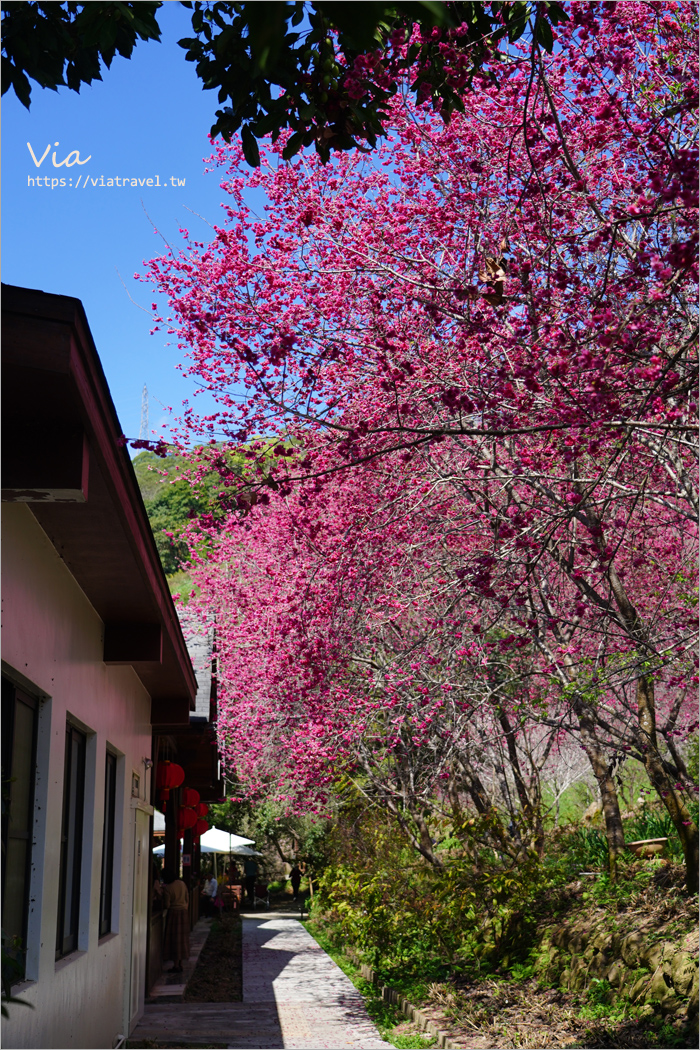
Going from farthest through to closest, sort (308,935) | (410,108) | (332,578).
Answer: (308,935) → (332,578) → (410,108)

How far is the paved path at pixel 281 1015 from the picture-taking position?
9.97 m

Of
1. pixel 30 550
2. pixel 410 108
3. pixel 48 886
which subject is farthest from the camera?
pixel 410 108

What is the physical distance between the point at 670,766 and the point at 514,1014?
290 centimetres

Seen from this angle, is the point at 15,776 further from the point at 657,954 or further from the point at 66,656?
the point at 657,954

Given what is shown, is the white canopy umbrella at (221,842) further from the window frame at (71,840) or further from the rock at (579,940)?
the window frame at (71,840)

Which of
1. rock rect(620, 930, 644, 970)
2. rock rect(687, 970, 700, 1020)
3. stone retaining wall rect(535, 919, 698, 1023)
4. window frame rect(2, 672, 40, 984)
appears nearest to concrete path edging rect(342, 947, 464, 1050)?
stone retaining wall rect(535, 919, 698, 1023)

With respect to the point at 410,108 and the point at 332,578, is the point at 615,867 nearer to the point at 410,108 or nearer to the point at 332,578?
the point at 332,578

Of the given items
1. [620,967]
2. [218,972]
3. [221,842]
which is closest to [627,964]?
[620,967]

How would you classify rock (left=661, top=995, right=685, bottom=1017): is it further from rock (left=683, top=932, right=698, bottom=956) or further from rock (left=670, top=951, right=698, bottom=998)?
rock (left=683, top=932, right=698, bottom=956)

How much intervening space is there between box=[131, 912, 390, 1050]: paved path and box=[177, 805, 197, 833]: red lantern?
10.4ft

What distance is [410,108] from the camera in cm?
809

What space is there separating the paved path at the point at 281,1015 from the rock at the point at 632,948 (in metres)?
2.69

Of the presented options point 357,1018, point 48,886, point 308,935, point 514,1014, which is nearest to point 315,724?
point 357,1018

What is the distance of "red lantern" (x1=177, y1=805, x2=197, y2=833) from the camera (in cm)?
1953
